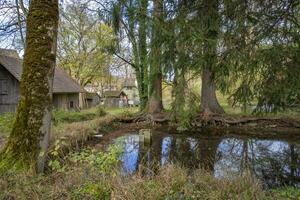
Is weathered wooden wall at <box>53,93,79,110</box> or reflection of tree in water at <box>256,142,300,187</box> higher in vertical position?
weathered wooden wall at <box>53,93,79,110</box>

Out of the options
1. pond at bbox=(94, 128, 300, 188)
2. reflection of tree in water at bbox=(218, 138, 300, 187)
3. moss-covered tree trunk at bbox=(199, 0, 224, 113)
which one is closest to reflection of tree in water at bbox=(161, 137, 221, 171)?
pond at bbox=(94, 128, 300, 188)

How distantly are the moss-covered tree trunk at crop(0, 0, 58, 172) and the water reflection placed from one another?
6.21ft

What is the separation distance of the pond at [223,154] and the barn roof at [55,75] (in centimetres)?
1029

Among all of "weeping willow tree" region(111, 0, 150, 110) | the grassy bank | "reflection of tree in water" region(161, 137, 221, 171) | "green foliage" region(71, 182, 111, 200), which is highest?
"weeping willow tree" region(111, 0, 150, 110)

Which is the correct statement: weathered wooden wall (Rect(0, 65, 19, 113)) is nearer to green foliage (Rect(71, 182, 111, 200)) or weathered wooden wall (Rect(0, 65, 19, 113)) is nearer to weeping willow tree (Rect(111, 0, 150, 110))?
weeping willow tree (Rect(111, 0, 150, 110))

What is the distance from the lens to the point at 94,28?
26.0 m

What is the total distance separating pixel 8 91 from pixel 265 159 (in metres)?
16.6

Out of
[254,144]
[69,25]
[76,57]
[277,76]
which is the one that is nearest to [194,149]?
[254,144]

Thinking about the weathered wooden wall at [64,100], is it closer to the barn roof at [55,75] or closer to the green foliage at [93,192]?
the barn roof at [55,75]

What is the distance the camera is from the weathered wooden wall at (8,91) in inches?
731

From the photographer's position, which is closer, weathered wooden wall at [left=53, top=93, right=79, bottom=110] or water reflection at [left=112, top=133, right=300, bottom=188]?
water reflection at [left=112, top=133, right=300, bottom=188]

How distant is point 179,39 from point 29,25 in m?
3.21

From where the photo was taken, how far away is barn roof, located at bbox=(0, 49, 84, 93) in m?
18.1

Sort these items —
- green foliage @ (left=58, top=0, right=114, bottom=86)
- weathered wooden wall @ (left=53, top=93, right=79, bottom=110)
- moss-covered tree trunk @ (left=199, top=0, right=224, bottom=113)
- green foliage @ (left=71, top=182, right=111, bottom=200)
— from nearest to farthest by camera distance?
green foliage @ (left=71, top=182, right=111, bottom=200) → moss-covered tree trunk @ (left=199, top=0, right=224, bottom=113) → weathered wooden wall @ (left=53, top=93, right=79, bottom=110) → green foliage @ (left=58, top=0, right=114, bottom=86)
